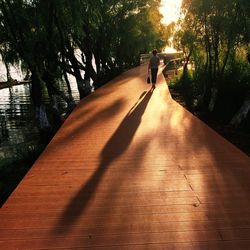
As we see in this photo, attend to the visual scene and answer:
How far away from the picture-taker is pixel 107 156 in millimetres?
7184

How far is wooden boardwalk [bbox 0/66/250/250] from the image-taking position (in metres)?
4.20

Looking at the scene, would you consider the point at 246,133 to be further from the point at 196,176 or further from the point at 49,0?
the point at 49,0

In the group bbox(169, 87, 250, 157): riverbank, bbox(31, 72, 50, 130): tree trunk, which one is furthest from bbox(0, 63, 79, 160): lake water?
bbox(169, 87, 250, 157): riverbank

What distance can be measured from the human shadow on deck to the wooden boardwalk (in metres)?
0.01

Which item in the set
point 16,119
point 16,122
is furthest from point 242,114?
point 16,119

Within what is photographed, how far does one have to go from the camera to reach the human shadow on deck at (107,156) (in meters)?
4.79

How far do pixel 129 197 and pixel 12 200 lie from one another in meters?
1.53

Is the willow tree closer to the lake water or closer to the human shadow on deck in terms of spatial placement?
the human shadow on deck

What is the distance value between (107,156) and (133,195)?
1967 mm

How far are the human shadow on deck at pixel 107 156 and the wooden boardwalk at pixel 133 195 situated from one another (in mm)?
13

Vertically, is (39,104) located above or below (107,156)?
below

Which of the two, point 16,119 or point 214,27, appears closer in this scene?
point 214,27

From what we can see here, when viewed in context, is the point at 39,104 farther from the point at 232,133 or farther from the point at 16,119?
the point at 16,119

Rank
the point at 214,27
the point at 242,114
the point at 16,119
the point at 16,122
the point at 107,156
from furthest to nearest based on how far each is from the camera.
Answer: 1. the point at 16,119
2. the point at 16,122
3. the point at 214,27
4. the point at 242,114
5. the point at 107,156
